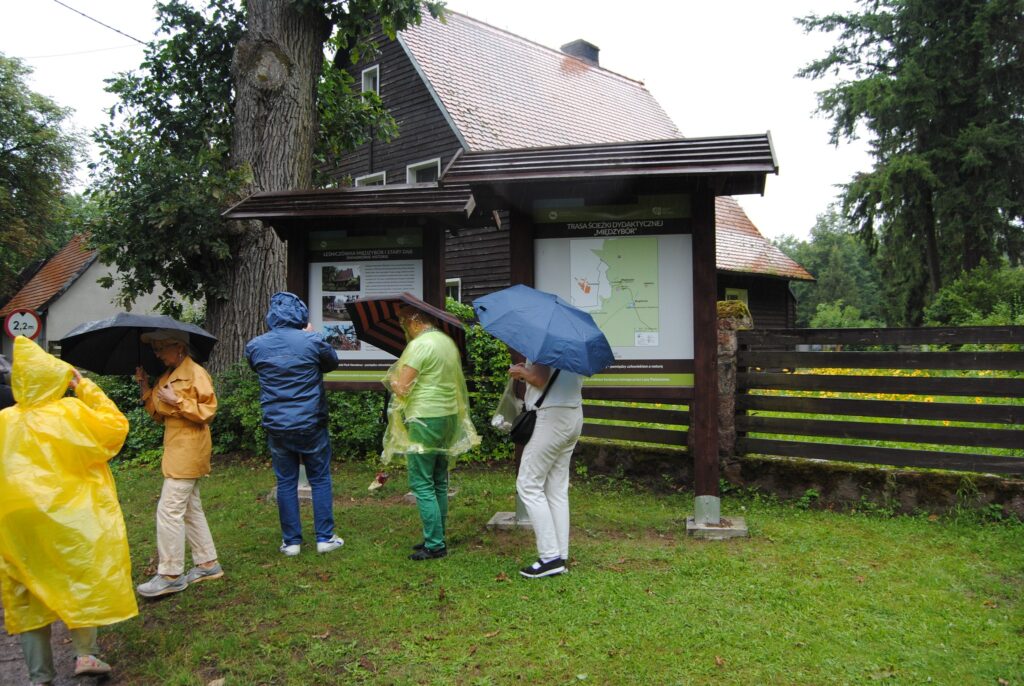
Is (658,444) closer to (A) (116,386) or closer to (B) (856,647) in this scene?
(B) (856,647)

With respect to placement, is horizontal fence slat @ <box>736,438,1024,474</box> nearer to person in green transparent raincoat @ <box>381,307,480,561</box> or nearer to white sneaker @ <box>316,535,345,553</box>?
person in green transparent raincoat @ <box>381,307,480,561</box>

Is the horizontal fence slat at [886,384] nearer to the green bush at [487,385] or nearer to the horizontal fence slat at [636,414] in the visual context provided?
the horizontal fence slat at [636,414]

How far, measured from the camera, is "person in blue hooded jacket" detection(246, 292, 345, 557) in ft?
17.1

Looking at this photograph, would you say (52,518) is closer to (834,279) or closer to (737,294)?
(737,294)

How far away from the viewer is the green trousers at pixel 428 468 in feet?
16.9

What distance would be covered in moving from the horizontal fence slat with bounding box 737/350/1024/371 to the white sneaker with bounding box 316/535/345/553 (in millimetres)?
4145

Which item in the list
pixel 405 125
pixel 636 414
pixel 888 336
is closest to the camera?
pixel 888 336

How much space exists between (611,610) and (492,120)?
15392 millimetres

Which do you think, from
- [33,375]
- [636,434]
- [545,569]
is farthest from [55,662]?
[636,434]

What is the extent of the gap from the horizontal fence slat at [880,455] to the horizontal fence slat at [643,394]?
5.58 feet

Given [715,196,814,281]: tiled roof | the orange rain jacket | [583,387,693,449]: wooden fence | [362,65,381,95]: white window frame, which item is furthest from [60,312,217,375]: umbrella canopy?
[715,196,814,281]: tiled roof

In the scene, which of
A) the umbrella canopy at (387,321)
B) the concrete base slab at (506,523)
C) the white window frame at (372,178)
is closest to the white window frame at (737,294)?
the white window frame at (372,178)

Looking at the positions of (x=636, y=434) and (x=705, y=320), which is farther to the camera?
(x=636, y=434)

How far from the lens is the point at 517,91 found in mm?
20047
